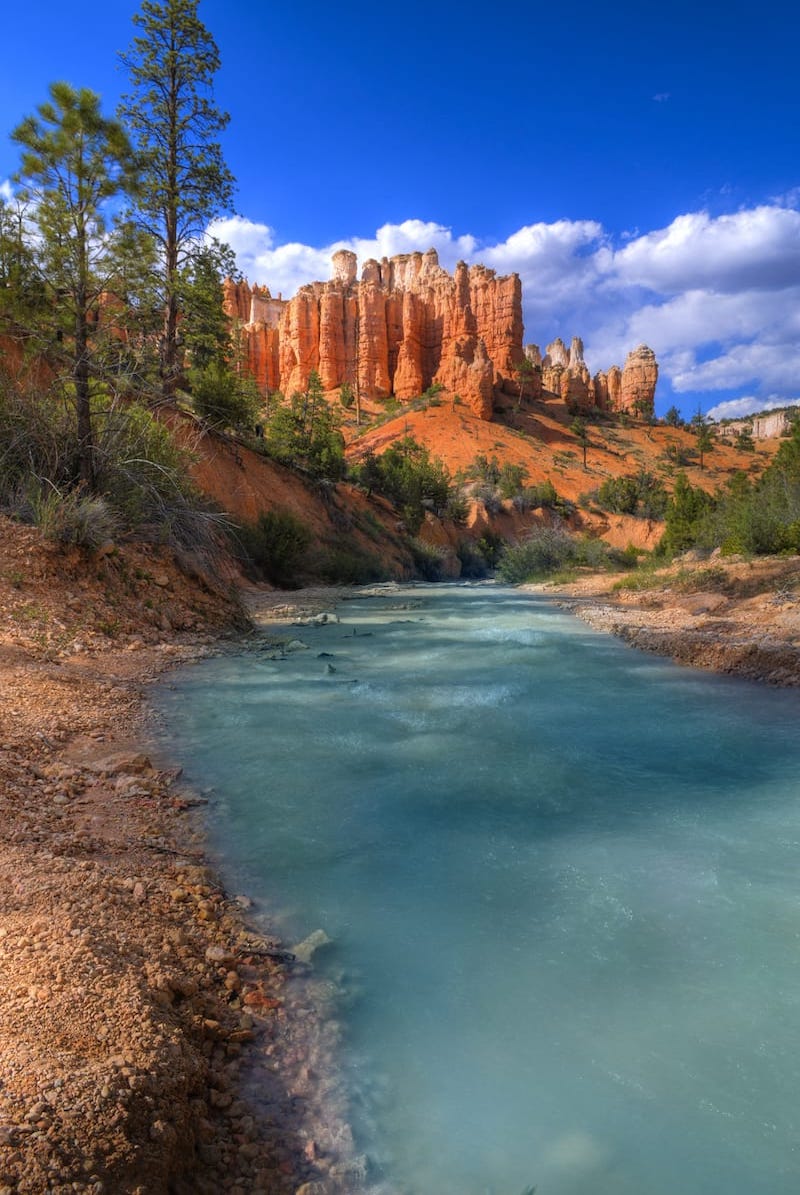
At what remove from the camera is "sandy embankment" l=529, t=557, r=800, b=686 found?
8109mm

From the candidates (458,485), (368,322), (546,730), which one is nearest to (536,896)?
(546,730)

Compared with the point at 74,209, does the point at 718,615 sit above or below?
below

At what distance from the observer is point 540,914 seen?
292 cm

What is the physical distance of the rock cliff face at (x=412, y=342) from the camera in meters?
64.1

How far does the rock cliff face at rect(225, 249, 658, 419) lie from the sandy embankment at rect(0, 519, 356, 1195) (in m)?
57.8

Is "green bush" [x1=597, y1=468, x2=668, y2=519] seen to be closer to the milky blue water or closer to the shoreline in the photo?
the milky blue water

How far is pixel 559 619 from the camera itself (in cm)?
1415

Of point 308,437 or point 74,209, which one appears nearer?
point 74,209

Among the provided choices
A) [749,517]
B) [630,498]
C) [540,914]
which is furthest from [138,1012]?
[630,498]

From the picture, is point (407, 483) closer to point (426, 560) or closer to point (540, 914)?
point (426, 560)

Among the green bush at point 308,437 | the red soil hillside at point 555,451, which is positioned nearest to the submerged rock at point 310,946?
the green bush at point 308,437

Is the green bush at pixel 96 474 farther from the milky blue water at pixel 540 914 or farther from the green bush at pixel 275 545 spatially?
the green bush at pixel 275 545

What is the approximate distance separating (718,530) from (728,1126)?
23.0m

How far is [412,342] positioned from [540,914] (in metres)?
70.1
